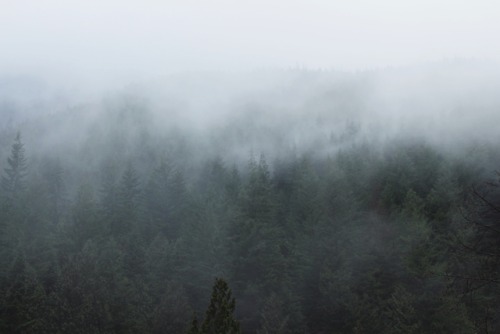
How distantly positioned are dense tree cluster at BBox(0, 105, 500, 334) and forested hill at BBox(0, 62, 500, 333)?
15cm

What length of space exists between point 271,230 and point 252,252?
2.80m

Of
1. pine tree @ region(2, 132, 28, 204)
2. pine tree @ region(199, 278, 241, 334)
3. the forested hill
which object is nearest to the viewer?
pine tree @ region(199, 278, 241, 334)

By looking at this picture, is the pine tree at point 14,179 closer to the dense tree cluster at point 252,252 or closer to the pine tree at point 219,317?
the dense tree cluster at point 252,252

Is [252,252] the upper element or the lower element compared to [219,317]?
lower

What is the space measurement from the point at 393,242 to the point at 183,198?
26197 millimetres

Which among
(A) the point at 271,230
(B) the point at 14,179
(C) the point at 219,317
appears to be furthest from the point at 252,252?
(B) the point at 14,179

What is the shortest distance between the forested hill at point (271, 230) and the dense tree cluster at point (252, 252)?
0.15 m

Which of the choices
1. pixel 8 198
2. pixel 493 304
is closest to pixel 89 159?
pixel 8 198

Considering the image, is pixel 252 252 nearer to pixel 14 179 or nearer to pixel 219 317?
pixel 219 317

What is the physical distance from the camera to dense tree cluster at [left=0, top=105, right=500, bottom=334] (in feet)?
96.9

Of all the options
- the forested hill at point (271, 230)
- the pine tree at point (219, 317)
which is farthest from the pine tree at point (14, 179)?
the pine tree at point (219, 317)

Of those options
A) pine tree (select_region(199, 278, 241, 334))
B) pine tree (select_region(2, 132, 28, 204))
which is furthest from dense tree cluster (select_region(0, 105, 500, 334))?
pine tree (select_region(2, 132, 28, 204))

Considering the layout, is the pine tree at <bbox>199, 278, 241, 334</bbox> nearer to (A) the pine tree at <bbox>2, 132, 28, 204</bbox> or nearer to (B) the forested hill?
(B) the forested hill

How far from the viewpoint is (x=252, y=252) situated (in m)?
42.6
